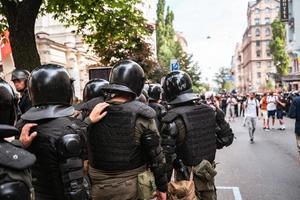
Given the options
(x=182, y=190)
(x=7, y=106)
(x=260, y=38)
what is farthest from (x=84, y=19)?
(x=260, y=38)

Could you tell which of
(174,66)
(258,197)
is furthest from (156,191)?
(174,66)

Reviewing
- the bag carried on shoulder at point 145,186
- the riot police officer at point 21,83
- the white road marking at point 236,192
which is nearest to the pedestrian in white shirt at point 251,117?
the white road marking at point 236,192

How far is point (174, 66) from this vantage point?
1566cm

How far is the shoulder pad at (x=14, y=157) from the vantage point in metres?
1.91

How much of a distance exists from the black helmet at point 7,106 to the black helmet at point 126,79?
1300mm

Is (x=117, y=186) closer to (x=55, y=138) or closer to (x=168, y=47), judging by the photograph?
(x=55, y=138)

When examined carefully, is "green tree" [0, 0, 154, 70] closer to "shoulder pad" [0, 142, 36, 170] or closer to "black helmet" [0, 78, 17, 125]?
"black helmet" [0, 78, 17, 125]

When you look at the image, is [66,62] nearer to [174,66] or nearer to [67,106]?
[174,66]

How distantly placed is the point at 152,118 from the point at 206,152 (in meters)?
1.14

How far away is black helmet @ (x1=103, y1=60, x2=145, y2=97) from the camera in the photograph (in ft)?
12.0

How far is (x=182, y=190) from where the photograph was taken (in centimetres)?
402

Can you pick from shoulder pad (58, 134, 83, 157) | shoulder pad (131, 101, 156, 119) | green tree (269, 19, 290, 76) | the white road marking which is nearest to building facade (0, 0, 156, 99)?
the white road marking

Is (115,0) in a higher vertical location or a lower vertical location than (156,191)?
higher

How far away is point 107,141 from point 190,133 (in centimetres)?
107
